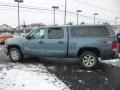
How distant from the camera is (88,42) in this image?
10195 mm

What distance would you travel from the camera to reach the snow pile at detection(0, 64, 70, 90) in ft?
23.4

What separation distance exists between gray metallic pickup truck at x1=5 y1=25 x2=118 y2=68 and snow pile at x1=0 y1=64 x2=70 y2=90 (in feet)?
5.15

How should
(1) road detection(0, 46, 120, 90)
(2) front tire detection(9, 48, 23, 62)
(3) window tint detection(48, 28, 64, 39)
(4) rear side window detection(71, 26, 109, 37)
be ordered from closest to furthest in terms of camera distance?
1. (1) road detection(0, 46, 120, 90)
2. (4) rear side window detection(71, 26, 109, 37)
3. (3) window tint detection(48, 28, 64, 39)
4. (2) front tire detection(9, 48, 23, 62)

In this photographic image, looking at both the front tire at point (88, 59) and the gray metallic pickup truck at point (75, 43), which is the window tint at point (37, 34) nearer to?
the gray metallic pickup truck at point (75, 43)

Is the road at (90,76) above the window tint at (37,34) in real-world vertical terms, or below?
below

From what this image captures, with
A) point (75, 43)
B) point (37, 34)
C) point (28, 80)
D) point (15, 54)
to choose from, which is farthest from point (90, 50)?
point (15, 54)

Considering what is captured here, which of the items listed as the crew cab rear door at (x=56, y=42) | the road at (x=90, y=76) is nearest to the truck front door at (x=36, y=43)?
the crew cab rear door at (x=56, y=42)

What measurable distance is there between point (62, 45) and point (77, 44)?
69 cm

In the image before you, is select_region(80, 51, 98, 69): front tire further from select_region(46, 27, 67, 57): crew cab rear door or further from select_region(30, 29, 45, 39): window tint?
select_region(30, 29, 45, 39): window tint

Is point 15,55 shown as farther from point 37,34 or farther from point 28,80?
point 28,80

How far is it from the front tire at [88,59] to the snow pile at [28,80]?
176cm

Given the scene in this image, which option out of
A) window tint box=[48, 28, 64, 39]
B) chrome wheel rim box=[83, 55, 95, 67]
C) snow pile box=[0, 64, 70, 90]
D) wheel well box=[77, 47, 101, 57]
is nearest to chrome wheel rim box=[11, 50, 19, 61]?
window tint box=[48, 28, 64, 39]

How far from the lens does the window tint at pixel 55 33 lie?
10.8 m

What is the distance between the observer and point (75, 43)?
10359 millimetres
